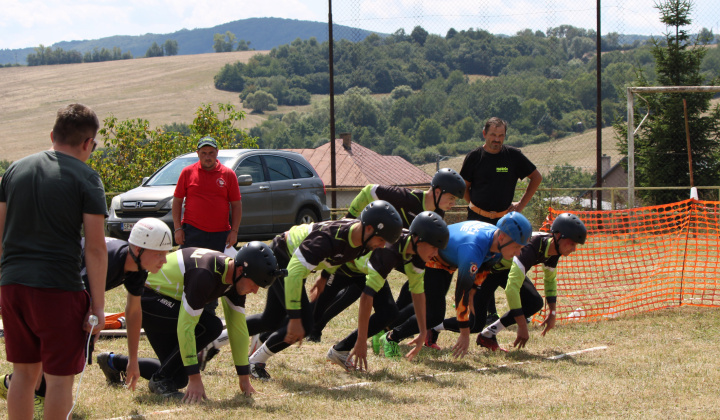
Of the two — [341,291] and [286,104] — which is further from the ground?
[286,104]

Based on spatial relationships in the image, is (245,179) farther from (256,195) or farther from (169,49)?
(169,49)

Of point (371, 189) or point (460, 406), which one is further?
point (371, 189)

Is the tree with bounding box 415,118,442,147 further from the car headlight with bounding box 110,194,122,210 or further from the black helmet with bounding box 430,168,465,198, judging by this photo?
the black helmet with bounding box 430,168,465,198

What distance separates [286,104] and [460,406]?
296 feet

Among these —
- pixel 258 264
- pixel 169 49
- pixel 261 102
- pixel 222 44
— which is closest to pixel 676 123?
pixel 258 264

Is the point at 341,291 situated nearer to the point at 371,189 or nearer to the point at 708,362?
the point at 371,189

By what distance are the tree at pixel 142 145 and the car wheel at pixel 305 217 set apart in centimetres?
709

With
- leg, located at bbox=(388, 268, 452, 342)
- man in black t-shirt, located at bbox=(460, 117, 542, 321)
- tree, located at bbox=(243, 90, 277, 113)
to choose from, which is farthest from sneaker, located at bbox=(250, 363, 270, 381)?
tree, located at bbox=(243, 90, 277, 113)

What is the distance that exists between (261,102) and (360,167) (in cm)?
4571

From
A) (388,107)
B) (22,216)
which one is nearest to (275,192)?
(22,216)

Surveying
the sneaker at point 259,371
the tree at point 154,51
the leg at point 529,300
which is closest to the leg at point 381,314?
the sneaker at point 259,371

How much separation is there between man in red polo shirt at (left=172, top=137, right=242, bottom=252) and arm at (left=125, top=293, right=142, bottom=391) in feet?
8.32

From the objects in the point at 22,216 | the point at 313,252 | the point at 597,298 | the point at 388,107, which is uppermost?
the point at 388,107

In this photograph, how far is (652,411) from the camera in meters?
5.12
